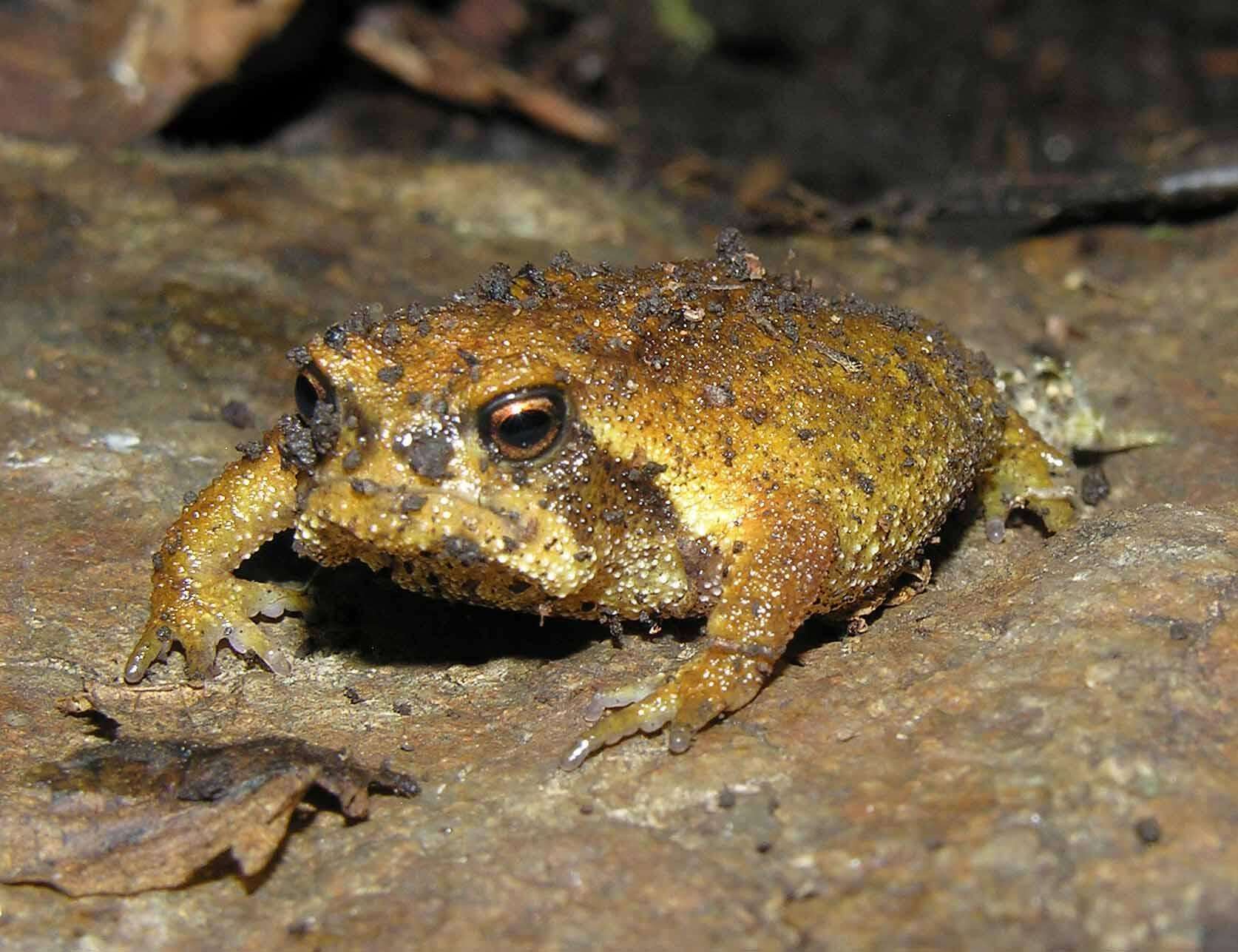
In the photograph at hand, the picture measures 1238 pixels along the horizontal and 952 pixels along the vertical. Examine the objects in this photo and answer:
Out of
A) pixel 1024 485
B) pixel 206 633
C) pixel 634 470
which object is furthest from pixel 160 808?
pixel 1024 485

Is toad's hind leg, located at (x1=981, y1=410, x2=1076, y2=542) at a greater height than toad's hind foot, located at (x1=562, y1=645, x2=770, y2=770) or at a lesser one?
greater

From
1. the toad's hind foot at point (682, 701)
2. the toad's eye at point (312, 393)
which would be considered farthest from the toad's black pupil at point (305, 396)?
the toad's hind foot at point (682, 701)

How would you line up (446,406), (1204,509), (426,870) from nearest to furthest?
(426,870) < (446,406) < (1204,509)

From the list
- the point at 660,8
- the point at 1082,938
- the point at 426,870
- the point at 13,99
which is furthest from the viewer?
the point at 660,8

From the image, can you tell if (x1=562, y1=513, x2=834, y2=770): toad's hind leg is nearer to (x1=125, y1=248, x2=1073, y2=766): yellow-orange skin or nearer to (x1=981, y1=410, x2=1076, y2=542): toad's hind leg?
(x1=125, y1=248, x2=1073, y2=766): yellow-orange skin

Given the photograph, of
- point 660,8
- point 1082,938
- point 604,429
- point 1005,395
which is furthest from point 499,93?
point 1082,938

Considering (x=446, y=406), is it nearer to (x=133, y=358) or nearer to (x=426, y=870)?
(x=426, y=870)

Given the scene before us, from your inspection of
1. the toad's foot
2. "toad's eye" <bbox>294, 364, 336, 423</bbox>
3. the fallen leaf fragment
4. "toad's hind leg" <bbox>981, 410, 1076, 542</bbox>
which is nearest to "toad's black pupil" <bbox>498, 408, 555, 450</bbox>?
"toad's eye" <bbox>294, 364, 336, 423</bbox>
